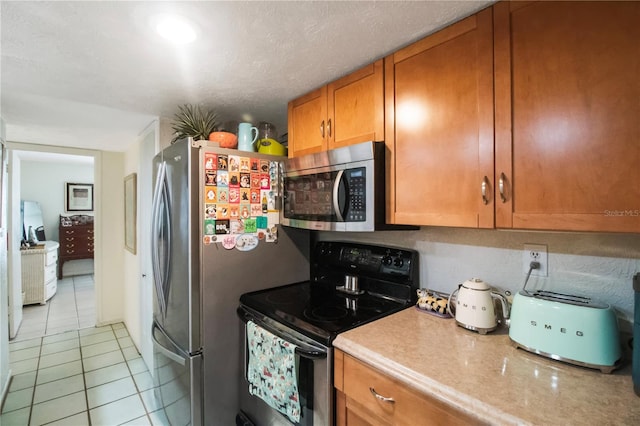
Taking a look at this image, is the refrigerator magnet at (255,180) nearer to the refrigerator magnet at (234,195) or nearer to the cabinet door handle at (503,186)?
the refrigerator magnet at (234,195)

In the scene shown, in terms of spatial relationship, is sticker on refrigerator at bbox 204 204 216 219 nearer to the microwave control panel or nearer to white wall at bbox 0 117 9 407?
the microwave control panel

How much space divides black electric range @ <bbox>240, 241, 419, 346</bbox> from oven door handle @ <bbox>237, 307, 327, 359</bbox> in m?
0.04

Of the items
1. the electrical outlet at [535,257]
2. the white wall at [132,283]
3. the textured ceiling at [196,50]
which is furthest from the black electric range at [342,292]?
the white wall at [132,283]

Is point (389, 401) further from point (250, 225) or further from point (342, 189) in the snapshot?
point (250, 225)

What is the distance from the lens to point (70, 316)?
3797 millimetres

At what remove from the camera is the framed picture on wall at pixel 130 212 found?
10.1 feet

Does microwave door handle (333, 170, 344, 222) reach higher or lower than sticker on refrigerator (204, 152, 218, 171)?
lower

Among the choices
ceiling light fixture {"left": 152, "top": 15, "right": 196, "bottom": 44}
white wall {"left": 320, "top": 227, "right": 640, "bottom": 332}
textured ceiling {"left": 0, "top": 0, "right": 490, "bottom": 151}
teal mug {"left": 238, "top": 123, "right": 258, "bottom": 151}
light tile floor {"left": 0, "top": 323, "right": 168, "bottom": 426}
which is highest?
textured ceiling {"left": 0, "top": 0, "right": 490, "bottom": 151}

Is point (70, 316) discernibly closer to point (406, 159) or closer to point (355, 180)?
point (355, 180)

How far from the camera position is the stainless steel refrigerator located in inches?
60.8

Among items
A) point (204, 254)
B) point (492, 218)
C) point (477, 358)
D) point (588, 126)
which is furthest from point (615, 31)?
point (204, 254)

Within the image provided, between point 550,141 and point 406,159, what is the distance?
511 millimetres

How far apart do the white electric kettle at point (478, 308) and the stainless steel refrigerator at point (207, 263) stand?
1065mm

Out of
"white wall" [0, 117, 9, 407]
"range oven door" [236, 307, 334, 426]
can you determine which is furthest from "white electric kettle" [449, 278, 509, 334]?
"white wall" [0, 117, 9, 407]
